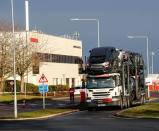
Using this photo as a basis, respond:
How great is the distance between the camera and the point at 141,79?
136ft

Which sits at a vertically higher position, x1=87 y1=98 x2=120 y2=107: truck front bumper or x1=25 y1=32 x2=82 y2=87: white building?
x1=25 y1=32 x2=82 y2=87: white building

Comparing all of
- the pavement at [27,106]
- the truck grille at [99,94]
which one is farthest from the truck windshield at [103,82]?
the pavement at [27,106]

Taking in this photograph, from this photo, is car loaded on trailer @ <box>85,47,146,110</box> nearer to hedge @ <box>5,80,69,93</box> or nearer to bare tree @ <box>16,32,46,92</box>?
bare tree @ <box>16,32,46,92</box>

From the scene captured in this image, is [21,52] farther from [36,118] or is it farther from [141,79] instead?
[36,118]

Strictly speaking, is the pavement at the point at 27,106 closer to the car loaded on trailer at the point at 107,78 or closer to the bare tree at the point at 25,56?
the car loaded on trailer at the point at 107,78

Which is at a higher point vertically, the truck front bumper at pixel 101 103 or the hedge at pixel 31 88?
the hedge at pixel 31 88

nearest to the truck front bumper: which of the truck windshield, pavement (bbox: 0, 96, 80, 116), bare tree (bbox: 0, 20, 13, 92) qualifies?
the truck windshield

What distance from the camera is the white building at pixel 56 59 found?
7812cm

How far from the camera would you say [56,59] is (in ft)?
284

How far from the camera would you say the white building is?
78125 millimetres

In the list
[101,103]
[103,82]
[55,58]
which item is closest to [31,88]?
[55,58]

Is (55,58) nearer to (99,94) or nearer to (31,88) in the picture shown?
(31,88)

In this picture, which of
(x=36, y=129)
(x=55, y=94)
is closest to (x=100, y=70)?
(x=36, y=129)

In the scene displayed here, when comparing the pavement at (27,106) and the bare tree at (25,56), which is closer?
the pavement at (27,106)
